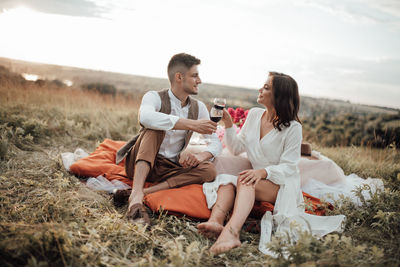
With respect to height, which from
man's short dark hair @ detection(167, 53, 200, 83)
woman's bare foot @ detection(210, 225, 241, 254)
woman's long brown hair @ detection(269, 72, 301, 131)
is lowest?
woman's bare foot @ detection(210, 225, 241, 254)

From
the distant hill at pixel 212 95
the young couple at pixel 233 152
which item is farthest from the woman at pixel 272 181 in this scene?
the distant hill at pixel 212 95

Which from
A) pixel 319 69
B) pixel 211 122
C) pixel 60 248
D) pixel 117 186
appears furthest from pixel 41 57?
pixel 319 69

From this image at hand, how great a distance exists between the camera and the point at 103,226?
6.98 ft

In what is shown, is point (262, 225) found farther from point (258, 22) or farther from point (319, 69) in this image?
point (319, 69)

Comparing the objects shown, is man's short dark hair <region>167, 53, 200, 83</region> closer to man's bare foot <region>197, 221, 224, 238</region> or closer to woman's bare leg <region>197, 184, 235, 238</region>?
woman's bare leg <region>197, 184, 235, 238</region>

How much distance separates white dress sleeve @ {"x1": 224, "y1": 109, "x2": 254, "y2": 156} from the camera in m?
3.35

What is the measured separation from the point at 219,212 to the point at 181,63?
1810 millimetres

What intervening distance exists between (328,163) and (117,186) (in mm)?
2914

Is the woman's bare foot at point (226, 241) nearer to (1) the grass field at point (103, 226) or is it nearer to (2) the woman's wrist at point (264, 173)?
(1) the grass field at point (103, 226)

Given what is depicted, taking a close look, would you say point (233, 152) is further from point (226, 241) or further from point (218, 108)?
point (226, 241)

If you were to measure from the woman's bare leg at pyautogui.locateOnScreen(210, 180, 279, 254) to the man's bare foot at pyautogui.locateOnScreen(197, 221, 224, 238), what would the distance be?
0.22 ft

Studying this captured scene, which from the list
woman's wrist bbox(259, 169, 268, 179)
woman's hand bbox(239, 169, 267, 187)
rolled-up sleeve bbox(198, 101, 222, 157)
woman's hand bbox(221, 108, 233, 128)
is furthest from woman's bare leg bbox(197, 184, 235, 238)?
woman's hand bbox(221, 108, 233, 128)

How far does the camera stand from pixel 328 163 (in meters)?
3.95

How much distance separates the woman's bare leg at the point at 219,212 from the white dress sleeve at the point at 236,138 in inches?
28.0
